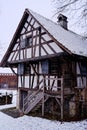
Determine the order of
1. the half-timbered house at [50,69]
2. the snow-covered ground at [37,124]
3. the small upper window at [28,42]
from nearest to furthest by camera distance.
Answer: the snow-covered ground at [37,124]
the half-timbered house at [50,69]
the small upper window at [28,42]

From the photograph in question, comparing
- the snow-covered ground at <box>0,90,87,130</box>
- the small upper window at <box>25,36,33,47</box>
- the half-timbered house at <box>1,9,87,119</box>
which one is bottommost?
the snow-covered ground at <box>0,90,87,130</box>

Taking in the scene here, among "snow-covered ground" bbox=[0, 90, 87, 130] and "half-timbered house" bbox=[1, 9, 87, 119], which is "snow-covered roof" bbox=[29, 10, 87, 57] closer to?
"half-timbered house" bbox=[1, 9, 87, 119]

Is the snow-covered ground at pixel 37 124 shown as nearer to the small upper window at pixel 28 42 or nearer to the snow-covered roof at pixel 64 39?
the snow-covered roof at pixel 64 39

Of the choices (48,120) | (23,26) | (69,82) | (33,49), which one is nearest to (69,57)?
(69,82)

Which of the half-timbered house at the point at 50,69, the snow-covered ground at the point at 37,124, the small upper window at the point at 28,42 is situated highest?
the small upper window at the point at 28,42

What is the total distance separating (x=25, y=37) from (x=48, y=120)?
25.3 ft

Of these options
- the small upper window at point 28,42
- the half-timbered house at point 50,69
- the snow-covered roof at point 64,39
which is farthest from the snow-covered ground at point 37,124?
the small upper window at point 28,42

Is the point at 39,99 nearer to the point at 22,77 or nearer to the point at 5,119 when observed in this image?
the point at 5,119

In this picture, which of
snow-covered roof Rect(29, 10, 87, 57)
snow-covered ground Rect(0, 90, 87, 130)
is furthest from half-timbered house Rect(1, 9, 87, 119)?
snow-covered ground Rect(0, 90, 87, 130)

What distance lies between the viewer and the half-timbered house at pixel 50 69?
13.4 meters

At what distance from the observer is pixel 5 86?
120ft

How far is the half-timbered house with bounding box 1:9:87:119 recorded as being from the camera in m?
13.4

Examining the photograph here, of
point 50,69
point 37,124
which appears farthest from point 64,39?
point 37,124

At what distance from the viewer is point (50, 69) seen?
14.8 meters
